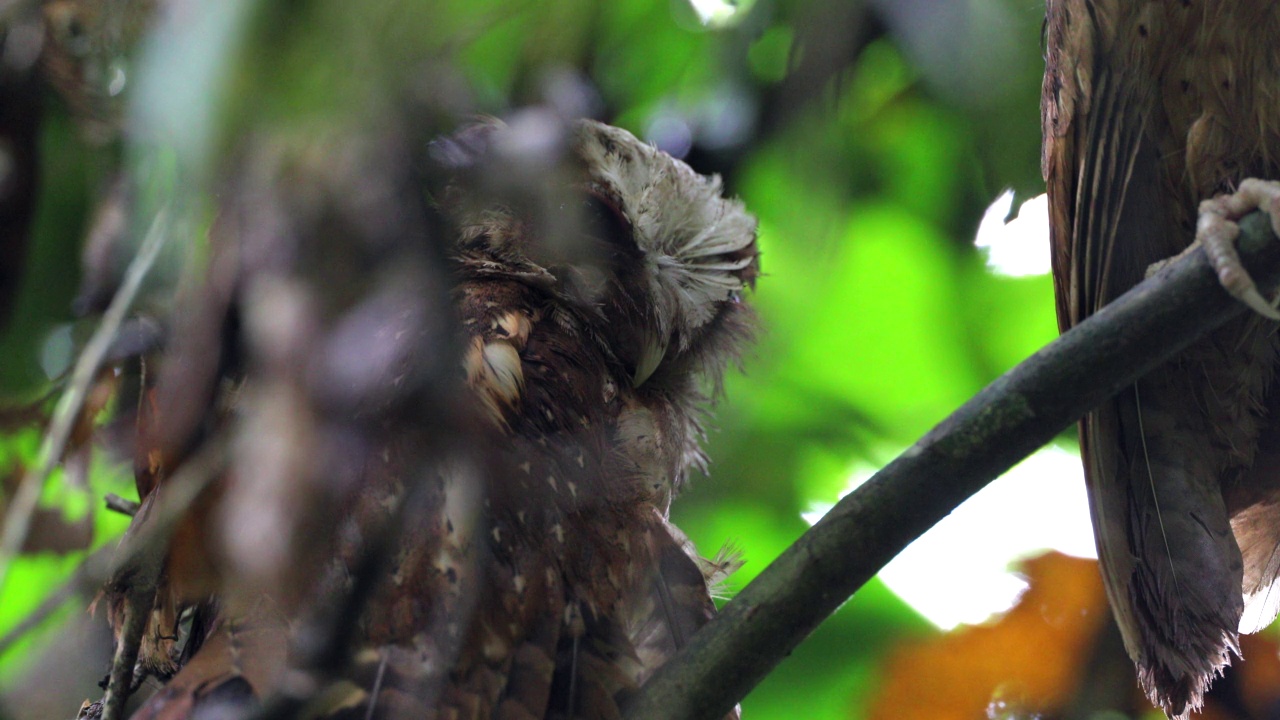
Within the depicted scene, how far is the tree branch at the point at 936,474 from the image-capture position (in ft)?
3.06

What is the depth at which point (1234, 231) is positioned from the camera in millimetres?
1010

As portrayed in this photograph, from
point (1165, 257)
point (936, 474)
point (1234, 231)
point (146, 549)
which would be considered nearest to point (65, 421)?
point (146, 549)

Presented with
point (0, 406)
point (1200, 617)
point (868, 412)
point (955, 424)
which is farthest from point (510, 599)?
point (868, 412)

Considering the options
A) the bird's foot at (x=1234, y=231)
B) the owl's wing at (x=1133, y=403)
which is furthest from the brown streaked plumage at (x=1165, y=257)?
the bird's foot at (x=1234, y=231)

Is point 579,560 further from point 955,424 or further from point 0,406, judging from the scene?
point 0,406

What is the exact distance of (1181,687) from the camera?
1.43 metres

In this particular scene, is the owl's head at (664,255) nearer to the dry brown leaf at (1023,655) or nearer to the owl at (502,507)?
the owl at (502,507)

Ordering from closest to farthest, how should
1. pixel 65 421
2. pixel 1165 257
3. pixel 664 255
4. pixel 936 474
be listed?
pixel 65 421
pixel 936 474
pixel 1165 257
pixel 664 255

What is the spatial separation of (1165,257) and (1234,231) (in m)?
0.44

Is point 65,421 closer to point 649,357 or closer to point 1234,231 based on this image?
point 649,357

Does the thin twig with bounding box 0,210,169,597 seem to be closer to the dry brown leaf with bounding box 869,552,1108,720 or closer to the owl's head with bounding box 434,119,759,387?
the owl's head with bounding box 434,119,759,387

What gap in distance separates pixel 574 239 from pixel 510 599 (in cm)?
47

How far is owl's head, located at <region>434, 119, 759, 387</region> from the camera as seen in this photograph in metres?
1.23

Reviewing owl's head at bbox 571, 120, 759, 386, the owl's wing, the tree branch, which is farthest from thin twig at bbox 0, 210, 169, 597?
the owl's wing
